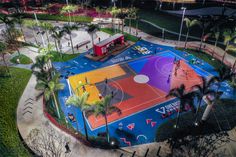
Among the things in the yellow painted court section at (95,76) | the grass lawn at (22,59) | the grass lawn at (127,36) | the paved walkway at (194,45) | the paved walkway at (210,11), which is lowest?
the yellow painted court section at (95,76)

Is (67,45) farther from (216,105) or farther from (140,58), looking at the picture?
(216,105)

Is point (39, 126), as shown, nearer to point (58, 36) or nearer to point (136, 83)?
point (136, 83)

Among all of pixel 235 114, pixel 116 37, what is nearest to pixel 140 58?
pixel 116 37

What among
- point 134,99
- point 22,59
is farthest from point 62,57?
point 134,99

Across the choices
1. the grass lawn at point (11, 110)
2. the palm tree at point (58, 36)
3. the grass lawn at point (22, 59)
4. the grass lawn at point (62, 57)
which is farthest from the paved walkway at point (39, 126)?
the palm tree at point (58, 36)

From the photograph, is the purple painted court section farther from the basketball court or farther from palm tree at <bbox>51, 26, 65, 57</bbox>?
palm tree at <bbox>51, 26, 65, 57</bbox>

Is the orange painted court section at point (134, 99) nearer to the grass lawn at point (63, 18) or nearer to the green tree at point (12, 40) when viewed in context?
the green tree at point (12, 40)
